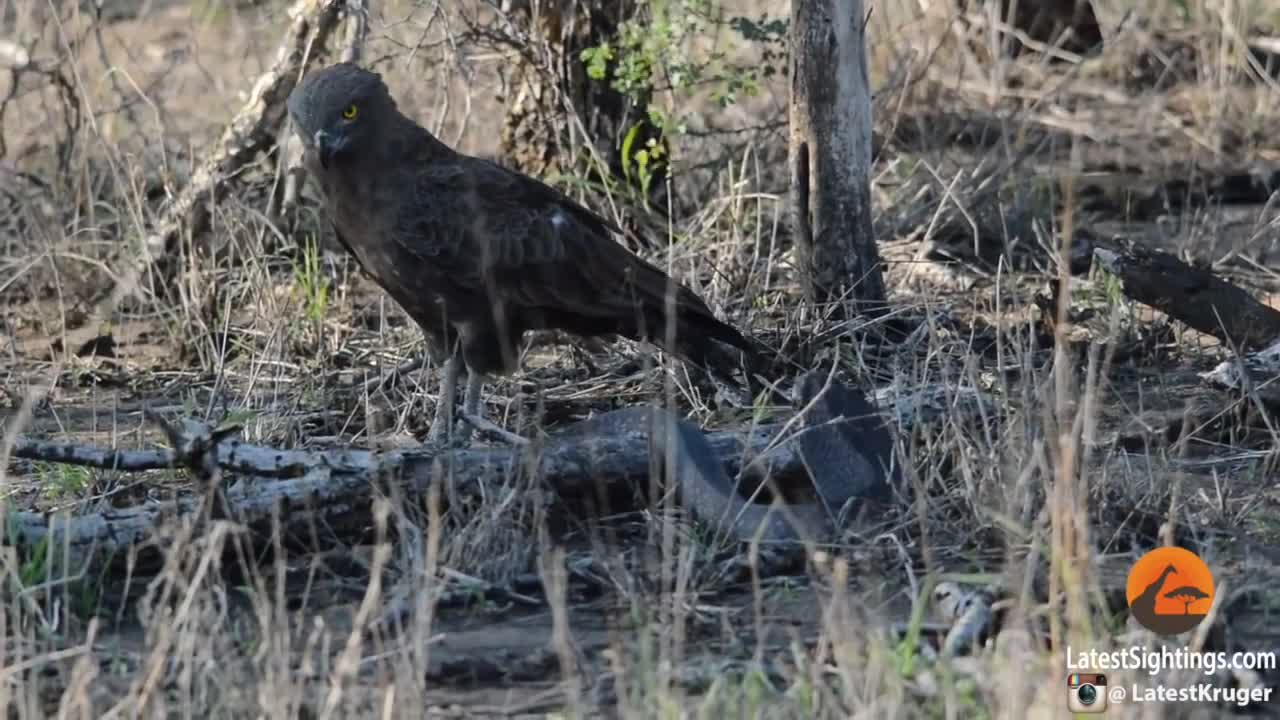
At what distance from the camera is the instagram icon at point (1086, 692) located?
144 inches

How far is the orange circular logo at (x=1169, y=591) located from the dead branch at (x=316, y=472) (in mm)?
733

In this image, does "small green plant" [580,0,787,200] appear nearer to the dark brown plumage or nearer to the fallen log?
the dark brown plumage

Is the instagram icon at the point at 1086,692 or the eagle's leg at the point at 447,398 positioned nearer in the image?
the instagram icon at the point at 1086,692

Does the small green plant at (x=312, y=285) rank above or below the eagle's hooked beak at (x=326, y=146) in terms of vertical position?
below

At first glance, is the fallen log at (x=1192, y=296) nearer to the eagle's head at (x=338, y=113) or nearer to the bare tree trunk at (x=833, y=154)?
the bare tree trunk at (x=833, y=154)

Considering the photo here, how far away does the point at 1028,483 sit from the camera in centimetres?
462

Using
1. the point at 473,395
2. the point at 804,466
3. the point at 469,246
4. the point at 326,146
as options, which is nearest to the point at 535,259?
the point at 469,246

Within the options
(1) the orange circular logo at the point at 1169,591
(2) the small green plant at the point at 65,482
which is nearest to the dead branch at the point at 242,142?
(2) the small green plant at the point at 65,482

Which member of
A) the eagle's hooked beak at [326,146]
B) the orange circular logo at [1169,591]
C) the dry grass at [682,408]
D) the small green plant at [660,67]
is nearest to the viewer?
the dry grass at [682,408]

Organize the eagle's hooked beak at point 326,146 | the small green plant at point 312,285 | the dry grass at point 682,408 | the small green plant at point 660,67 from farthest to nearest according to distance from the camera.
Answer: the small green plant at point 660,67 < the small green plant at point 312,285 < the eagle's hooked beak at point 326,146 < the dry grass at point 682,408

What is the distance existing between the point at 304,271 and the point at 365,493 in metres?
2.98

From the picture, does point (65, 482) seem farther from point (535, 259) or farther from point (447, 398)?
point (535, 259)

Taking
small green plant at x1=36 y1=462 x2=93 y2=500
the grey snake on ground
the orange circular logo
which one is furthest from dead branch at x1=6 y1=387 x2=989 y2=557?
the orange circular logo

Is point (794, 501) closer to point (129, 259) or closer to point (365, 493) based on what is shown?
point (365, 493)
